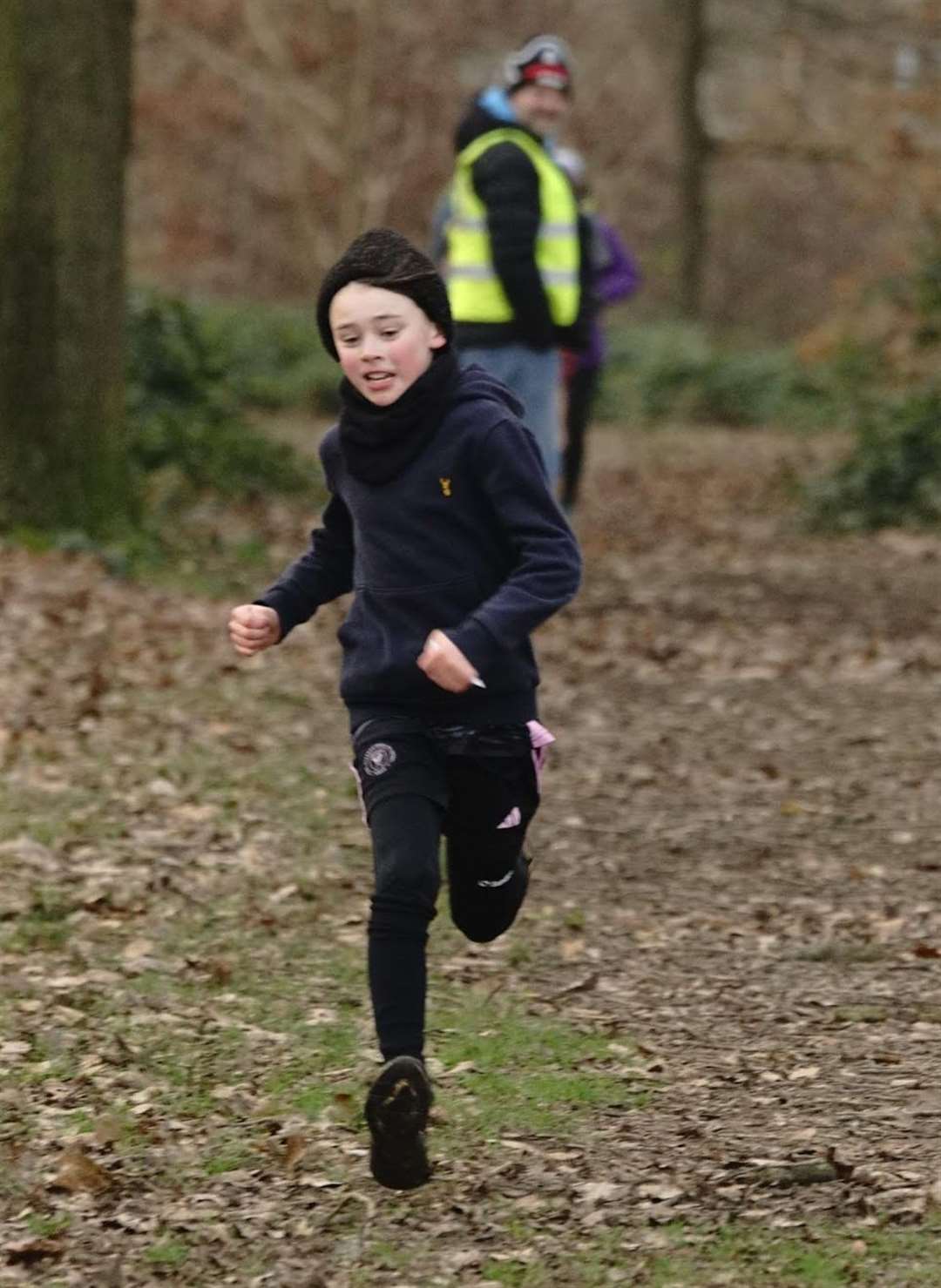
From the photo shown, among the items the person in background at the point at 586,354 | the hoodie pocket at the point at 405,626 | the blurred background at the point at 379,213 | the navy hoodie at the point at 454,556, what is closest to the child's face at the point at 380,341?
the navy hoodie at the point at 454,556

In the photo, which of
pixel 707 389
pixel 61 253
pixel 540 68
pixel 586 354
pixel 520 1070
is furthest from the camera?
pixel 707 389

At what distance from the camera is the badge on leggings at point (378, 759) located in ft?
15.9

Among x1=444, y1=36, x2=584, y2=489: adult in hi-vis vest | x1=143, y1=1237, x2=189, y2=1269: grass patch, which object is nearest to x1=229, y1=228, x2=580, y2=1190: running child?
x1=143, y1=1237, x2=189, y2=1269: grass patch

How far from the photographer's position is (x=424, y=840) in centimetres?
477

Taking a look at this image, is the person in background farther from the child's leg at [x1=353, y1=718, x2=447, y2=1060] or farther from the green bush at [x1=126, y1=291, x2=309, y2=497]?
the child's leg at [x1=353, y1=718, x2=447, y2=1060]

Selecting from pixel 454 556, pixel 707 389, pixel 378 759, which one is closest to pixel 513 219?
pixel 454 556

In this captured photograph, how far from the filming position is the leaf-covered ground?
15.1 feet

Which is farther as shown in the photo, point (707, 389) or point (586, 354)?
→ point (707, 389)

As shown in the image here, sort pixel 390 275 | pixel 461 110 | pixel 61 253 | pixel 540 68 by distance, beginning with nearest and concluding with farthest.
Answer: pixel 390 275 < pixel 540 68 < pixel 61 253 < pixel 461 110

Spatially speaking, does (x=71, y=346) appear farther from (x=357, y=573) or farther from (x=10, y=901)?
(x=357, y=573)

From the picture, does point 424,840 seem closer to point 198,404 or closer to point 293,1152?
point 293,1152

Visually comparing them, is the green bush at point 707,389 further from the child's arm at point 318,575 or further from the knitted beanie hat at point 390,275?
the knitted beanie hat at point 390,275

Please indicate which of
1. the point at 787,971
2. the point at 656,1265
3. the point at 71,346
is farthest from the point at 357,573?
the point at 71,346

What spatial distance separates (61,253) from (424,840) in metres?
8.84
